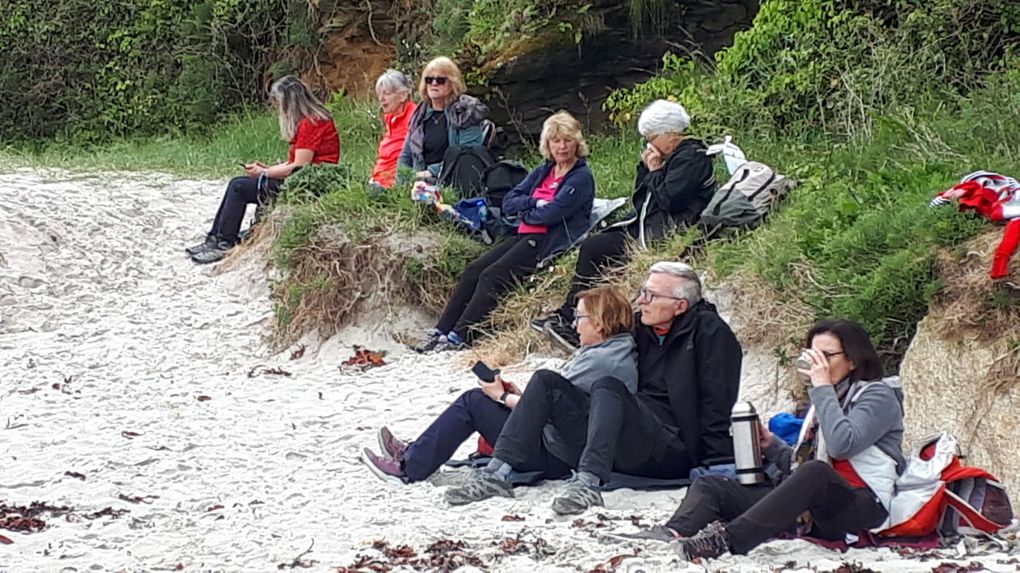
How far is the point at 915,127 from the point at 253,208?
5.22 metres

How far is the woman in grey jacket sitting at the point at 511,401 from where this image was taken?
6078 mm

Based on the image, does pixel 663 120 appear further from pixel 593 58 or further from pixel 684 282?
pixel 593 58

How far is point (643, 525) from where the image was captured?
216 inches

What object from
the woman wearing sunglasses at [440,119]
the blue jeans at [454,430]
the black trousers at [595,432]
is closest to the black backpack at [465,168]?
the woman wearing sunglasses at [440,119]

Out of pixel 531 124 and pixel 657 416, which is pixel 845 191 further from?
pixel 531 124

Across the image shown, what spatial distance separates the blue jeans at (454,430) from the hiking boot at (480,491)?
0.34 m

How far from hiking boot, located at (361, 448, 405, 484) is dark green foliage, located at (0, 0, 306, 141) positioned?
416 inches

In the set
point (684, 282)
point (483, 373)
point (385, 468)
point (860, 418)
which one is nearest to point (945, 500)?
point (860, 418)

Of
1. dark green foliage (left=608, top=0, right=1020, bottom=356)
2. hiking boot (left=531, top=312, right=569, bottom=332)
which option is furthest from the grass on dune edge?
hiking boot (left=531, top=312, right=569, bottom=332)

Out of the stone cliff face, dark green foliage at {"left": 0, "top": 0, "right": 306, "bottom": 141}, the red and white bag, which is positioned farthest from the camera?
dark green foliage at {"left": 0, "top": 0, "right": 306, "bottom": 141}

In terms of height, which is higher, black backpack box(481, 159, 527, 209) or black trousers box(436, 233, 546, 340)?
black backpack box(481, 159, 527, 209)

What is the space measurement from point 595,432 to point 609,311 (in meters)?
0.59

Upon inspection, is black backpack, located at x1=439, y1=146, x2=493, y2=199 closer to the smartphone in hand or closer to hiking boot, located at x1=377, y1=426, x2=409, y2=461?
hiking boot, located at x1=377, y1=426, x2=409, y2=461

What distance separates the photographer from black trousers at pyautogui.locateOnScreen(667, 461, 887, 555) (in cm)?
494
